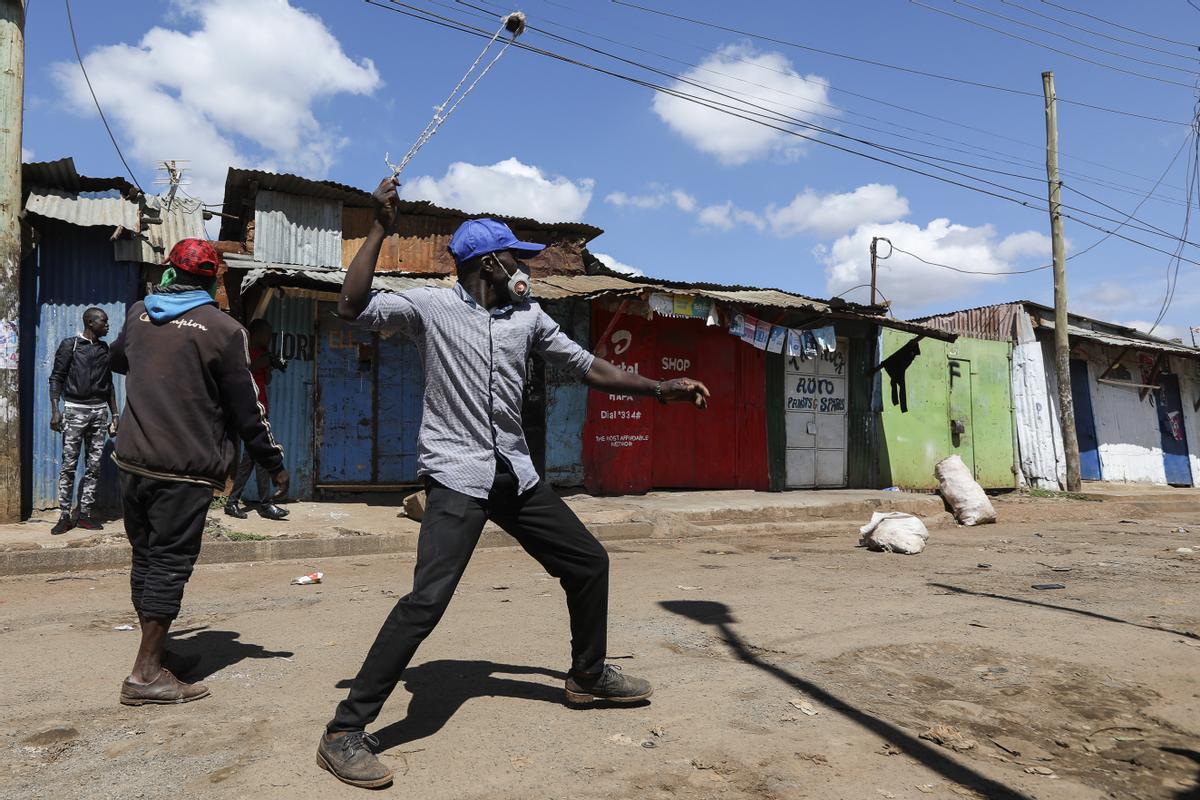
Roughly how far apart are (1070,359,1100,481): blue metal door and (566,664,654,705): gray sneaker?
1852cm

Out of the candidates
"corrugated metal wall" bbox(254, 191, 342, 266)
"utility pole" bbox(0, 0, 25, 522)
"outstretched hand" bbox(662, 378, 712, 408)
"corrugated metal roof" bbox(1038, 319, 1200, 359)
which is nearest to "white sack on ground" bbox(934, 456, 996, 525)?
"corrugated metal roof" bbox(1038, 319, 1200, 359)

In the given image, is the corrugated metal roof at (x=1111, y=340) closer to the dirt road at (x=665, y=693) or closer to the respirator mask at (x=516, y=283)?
the dirt road at (x=665, y=693)

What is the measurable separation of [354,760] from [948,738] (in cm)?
200

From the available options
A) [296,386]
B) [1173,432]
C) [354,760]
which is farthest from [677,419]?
[1173,432]

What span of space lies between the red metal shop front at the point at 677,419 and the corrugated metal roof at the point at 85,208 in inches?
223

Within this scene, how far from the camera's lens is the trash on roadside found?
Answer: 9.17 ft

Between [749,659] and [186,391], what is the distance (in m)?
2.72

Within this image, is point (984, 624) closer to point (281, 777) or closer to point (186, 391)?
point (281, 777)

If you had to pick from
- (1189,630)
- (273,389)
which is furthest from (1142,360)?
(273,389)

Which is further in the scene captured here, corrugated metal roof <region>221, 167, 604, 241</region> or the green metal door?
the green metal door

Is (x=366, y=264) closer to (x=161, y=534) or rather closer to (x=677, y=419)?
(x=161, y=534)

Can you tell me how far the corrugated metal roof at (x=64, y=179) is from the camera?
25.6 feet

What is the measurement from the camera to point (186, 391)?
3184 millimetres

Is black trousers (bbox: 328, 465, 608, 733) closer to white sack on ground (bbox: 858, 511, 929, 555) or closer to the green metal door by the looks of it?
white sack on ground (bbox: 858, 511, 929, 555)
